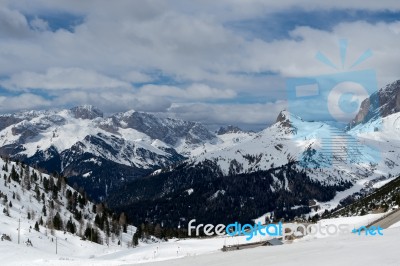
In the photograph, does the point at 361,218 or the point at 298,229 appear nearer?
the point at 298,229

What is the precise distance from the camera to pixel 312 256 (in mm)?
A: 36969

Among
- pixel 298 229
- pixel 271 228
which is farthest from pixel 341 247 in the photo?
pixel 271 228

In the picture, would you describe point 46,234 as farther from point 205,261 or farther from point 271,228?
point 205,261

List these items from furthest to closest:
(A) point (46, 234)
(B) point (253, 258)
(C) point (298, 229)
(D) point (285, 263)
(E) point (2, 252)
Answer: (A) point (46, 234)
(C) point (298, 229)
(E) point (2, 252)
(B) point (253, 258)
(D) point (285, 263)

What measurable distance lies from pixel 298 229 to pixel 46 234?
258ft

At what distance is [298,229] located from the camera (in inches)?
3834

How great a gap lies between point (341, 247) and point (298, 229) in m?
57.3

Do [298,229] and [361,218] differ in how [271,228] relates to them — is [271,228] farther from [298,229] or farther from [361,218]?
[361,218]

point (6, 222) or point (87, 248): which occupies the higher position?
point (6, 222)

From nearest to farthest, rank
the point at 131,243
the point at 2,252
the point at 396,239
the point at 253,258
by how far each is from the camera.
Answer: the point at 253,258
the point at 396,239
the point at 2,252
the point at 131,243

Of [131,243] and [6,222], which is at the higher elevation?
[6,222]

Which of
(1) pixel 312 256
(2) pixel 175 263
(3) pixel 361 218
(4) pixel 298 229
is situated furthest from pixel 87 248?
(1) pixel 312 256

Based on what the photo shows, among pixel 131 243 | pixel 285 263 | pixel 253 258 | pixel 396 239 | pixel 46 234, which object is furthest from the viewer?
pixel 131 243

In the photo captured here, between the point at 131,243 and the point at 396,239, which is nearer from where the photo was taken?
the point at 396,239
